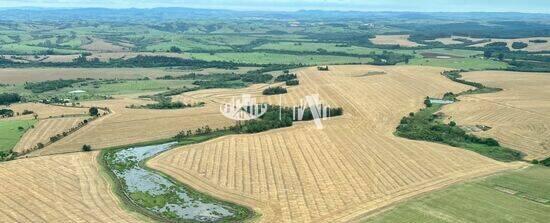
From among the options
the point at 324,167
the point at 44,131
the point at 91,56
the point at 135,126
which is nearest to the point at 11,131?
the point at 44,131

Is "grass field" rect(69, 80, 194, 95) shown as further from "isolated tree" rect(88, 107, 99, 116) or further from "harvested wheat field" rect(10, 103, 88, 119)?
"isolated tree" rect(88, 107, 99, 116)

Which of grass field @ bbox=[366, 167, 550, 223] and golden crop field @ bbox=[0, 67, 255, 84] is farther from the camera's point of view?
golden crop field @ bbox=[0, 67, 255, 84]

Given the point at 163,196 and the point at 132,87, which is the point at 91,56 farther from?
the point at 163,196

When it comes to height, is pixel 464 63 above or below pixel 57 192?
below

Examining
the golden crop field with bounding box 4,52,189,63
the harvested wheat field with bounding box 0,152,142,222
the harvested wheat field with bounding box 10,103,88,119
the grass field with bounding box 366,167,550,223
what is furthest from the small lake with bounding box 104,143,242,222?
the golden crop field with bounding box 4,52,189,63

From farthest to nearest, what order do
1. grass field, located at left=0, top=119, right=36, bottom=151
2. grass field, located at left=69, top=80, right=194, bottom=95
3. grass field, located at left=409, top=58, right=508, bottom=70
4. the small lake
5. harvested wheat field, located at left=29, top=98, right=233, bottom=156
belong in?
grass field, located at left=409, top=58, right=508, bottom=70 < grass field, located at left=69, top=80, right=194, bottom=95 < harvested wheat field, located at left=29, top=98, right=233, bottom=156 < grass field, located at left=0, top=119, right=36, bottom=151 < the small lake

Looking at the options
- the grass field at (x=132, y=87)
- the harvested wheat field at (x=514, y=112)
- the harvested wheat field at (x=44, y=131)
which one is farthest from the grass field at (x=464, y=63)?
the harvested wheat field at (x=44, y=131)
